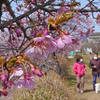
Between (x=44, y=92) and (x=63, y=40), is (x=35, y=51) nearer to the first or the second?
(x=63, y=40)

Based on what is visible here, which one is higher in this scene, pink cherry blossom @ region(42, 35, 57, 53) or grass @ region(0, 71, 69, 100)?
pink cherry blossom @ region(42, 35, 57, 53)

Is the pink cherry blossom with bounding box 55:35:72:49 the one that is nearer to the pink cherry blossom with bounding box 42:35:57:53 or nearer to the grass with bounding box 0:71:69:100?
the pink cherry blossom with bounding box 42:35:57:53

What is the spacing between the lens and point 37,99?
3439mm

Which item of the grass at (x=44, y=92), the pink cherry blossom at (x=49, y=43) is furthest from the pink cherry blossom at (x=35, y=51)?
the grass at (x=44, y=92)

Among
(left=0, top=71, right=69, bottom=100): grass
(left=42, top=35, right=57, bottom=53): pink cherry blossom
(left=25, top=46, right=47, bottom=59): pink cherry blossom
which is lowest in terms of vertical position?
(left=0, top=71, right=69, bottom=100): grass

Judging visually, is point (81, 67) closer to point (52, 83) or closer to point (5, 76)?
point (52, 83)

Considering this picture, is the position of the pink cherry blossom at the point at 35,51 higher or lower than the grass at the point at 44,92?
higher

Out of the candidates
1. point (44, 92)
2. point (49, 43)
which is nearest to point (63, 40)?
point (49, 43)

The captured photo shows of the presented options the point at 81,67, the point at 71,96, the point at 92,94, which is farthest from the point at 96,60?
the point at 71,96

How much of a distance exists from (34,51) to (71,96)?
4.08 m

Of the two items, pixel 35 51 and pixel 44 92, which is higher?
pixel 35 51

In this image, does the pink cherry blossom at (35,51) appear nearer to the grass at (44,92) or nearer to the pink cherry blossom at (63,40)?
the pink cherry blossom at (63,40)

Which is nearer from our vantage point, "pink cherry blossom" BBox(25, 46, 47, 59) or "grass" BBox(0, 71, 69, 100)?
"pink cherry blossom" BBox(25, 46, 47, 59)

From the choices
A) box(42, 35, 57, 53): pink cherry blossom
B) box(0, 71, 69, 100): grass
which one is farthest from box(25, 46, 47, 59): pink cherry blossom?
box(0, 71, 69, 100): grass
